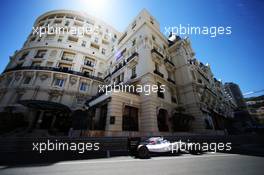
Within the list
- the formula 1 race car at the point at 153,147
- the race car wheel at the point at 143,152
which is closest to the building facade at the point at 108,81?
the formula 1 race car at the point at 153,147

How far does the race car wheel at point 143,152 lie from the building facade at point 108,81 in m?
5.16

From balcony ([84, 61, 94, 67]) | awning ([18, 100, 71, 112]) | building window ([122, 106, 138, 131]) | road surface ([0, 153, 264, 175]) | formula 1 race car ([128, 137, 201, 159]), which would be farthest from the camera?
→ balcony ([84, 61, 94, 67])

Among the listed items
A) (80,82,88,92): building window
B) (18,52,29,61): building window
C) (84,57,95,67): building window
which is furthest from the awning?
(18,52,29,61): building window

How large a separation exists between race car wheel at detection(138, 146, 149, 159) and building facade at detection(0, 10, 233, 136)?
5.16 meters

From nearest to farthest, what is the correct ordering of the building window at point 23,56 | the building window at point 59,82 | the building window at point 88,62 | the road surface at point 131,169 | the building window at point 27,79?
the road surface at point 131,169 → the building window at point 27,79 → the building window at point 59,82 → the building window at point 23,56 → the building window at point 88,62

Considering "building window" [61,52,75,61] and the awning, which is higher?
"building window" [61,52,75,61]

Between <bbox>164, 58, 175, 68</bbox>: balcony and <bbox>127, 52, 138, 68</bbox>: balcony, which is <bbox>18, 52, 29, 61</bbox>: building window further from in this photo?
<bbox>164, 58, 175, 68</bbox>: balcony

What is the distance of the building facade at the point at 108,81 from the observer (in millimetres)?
15307

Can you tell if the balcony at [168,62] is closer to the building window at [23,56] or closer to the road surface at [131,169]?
the road surface at [131,169]

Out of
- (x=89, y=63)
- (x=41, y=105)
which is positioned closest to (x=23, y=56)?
(x=89, y=63)

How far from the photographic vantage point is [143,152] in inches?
300

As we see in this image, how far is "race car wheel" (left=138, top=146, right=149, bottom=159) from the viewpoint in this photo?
7.47 metres

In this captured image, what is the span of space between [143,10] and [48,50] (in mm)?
23411

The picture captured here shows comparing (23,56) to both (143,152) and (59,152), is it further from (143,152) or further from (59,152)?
(143,152)
